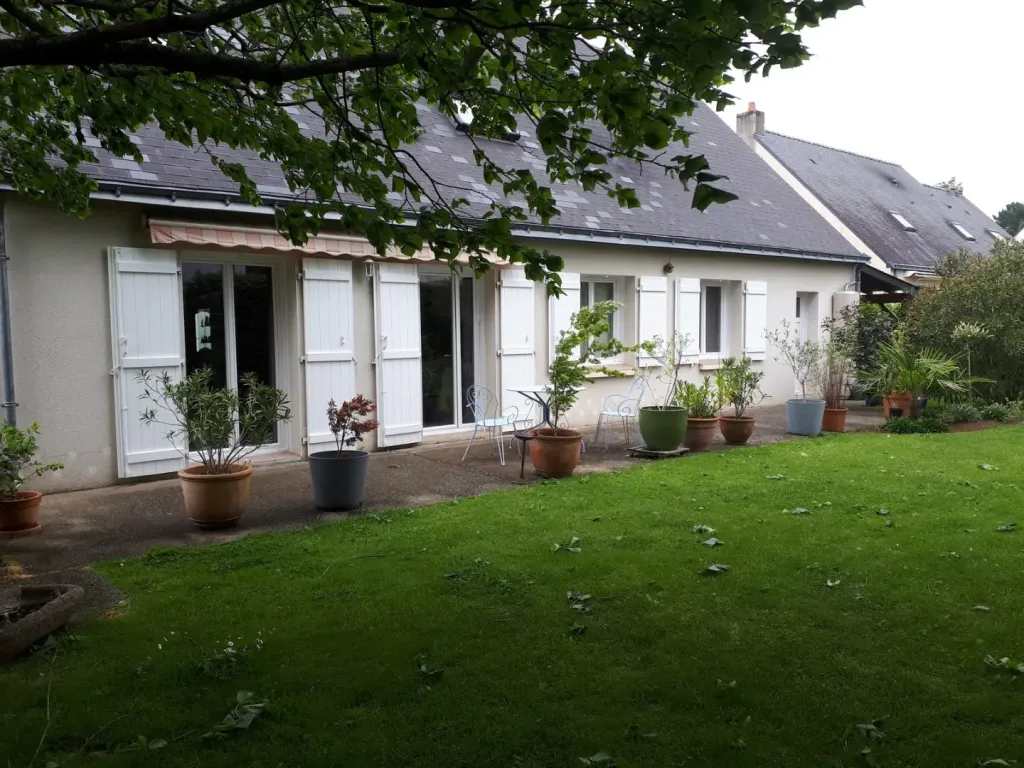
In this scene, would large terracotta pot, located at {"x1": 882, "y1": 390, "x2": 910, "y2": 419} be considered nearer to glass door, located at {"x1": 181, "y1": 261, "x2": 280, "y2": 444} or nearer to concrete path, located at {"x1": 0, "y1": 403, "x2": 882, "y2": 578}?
concrete path, located at {"x1": 0, "y1": 403, "x2": 882, "y2": 578}

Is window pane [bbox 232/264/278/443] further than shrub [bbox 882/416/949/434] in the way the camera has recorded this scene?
No

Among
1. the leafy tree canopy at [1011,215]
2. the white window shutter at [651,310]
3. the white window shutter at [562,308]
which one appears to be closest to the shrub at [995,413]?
the white window shutter at [651,310]

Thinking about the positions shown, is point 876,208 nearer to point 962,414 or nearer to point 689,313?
point 962,414

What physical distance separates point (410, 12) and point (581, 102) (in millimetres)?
906

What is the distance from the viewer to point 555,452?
781 cm

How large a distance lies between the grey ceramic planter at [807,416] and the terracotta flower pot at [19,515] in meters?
8.74

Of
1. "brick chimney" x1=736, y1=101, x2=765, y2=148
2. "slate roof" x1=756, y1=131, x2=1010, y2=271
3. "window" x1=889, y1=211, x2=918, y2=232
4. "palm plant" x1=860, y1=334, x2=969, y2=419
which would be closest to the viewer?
"palm plant" x1=860, y1=334, x2=969, y2=419

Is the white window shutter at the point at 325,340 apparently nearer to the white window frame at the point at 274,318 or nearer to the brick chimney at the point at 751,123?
the white window frame at the point at 274,318

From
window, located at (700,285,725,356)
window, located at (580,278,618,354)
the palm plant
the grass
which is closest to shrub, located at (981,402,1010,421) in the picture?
the palm plant

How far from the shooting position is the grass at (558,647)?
290 cm

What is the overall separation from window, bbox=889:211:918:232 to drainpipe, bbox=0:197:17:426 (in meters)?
19.6

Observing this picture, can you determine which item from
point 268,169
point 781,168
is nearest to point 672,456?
point 268,169

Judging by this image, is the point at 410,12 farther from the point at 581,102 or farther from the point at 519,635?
the point at 519,635

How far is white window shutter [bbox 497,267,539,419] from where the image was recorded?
33.9 feet
